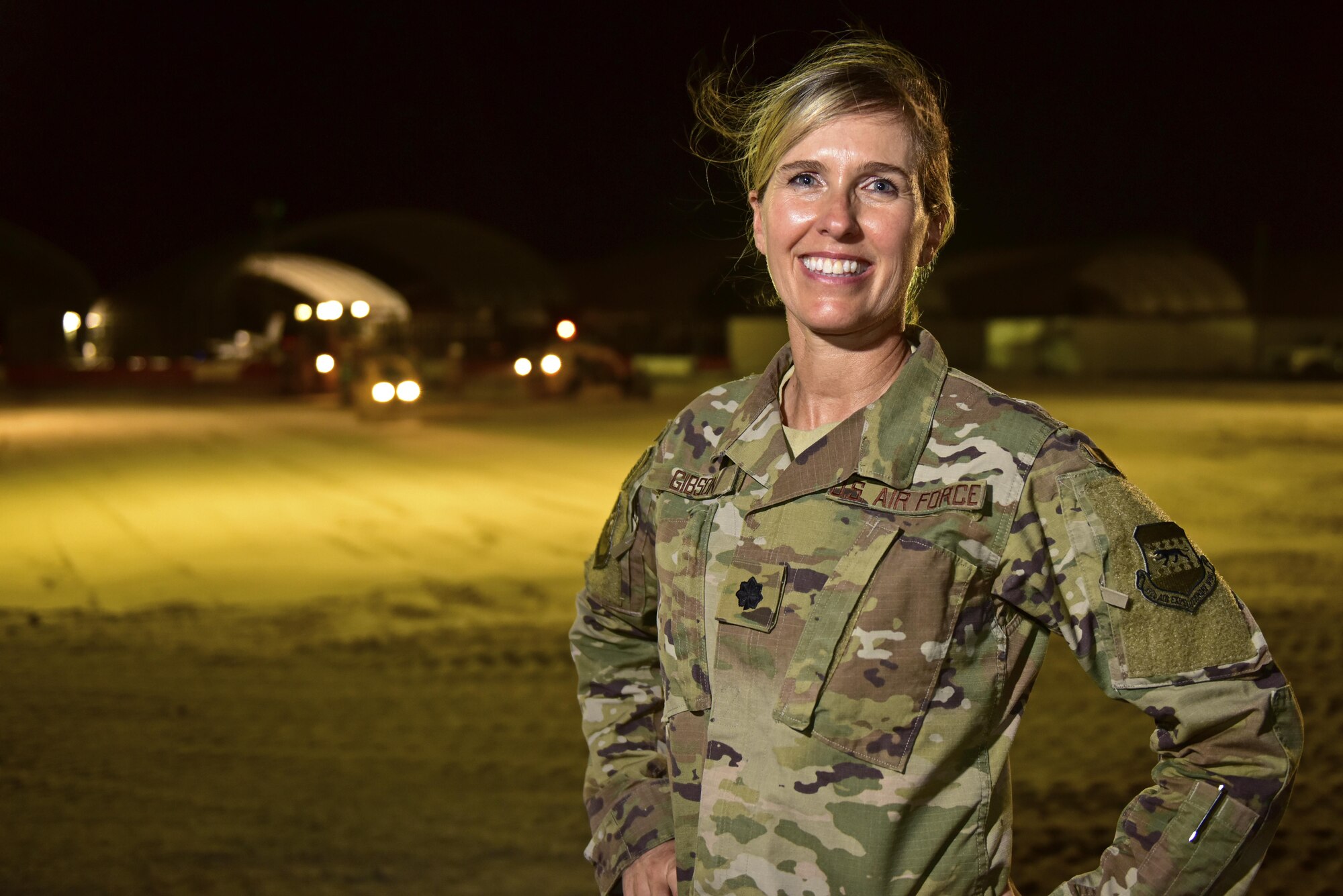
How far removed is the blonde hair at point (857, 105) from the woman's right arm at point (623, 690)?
1.65ft

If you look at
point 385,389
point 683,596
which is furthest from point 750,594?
point 385,389

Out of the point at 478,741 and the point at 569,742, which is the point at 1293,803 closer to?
the point at 569,742

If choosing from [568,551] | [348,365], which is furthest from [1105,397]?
[568,551]

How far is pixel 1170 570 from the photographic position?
1.43 metres

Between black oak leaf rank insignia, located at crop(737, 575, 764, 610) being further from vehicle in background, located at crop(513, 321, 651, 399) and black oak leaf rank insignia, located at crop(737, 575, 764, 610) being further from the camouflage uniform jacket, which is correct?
vehicle in background, located at crop(513, 321, 651, 399)

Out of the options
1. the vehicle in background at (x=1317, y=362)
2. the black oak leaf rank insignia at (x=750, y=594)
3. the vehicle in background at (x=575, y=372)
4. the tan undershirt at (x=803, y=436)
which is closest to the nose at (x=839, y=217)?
the tan undershirt at (x=803, y=436)

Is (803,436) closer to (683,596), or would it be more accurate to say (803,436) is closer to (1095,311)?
(683,596)

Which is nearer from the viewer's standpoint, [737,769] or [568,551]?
[737,769]

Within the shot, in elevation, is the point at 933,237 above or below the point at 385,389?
above

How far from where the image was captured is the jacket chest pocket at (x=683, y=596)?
163cm

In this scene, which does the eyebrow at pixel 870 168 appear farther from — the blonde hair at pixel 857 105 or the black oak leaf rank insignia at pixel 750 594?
the black oak leaf rank insignia at pixel 750 594

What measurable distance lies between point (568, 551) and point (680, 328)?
29698 mm

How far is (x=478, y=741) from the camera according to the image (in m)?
4.90

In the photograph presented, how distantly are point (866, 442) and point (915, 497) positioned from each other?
11cm
